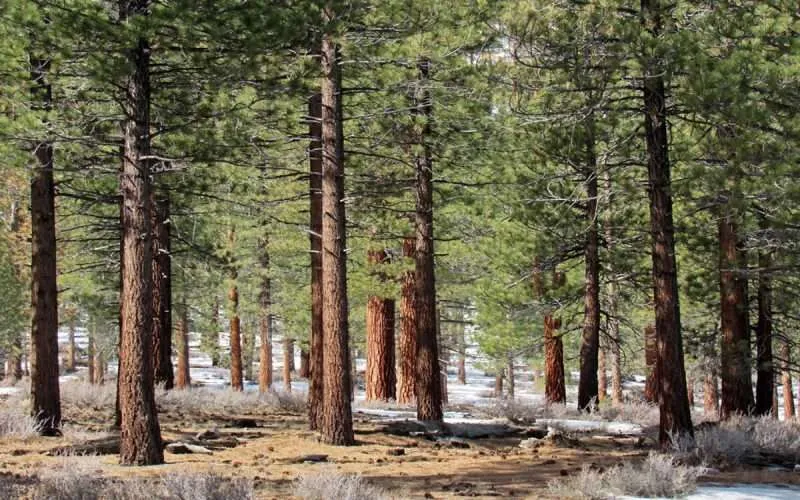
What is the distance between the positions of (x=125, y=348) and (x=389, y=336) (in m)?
12.2

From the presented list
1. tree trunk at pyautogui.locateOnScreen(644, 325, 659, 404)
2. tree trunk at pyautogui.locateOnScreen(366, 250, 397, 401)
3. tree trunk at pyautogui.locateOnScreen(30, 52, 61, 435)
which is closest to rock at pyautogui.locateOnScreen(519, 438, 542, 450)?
tree trunk at pyautogui.locateOnScreen(30, 52, 61, 435)

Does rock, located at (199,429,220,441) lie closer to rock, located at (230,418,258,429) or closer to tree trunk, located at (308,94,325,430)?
rock, located at (230,418,258,429)

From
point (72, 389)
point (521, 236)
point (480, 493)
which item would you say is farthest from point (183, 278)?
point (480, 493)

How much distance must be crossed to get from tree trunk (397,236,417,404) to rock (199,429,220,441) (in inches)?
251

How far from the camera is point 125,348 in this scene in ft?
32.5

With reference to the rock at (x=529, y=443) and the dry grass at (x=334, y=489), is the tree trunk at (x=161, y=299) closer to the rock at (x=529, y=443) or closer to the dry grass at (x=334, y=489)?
the rock at (x=529, y=443)

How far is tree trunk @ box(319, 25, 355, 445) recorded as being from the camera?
12266mm

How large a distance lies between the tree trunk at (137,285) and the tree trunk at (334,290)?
301cm

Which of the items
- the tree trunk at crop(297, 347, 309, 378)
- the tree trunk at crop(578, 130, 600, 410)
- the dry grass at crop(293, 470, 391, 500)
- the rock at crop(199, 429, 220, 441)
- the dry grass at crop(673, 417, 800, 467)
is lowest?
the tree trunk at crop(297, 347, 309, 378)

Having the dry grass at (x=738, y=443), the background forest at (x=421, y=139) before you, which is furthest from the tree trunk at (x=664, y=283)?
the dry grass at (x=738, y=443)

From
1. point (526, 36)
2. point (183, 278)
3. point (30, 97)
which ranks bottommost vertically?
point (183, 278)

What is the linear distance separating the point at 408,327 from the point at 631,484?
481 inches

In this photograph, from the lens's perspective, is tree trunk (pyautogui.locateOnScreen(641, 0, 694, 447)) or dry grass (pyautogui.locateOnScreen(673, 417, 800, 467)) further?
tree trunk (pyautogui.locateOnScreen(641, 0, 694, 447))

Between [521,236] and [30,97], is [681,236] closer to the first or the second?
[521,236]
